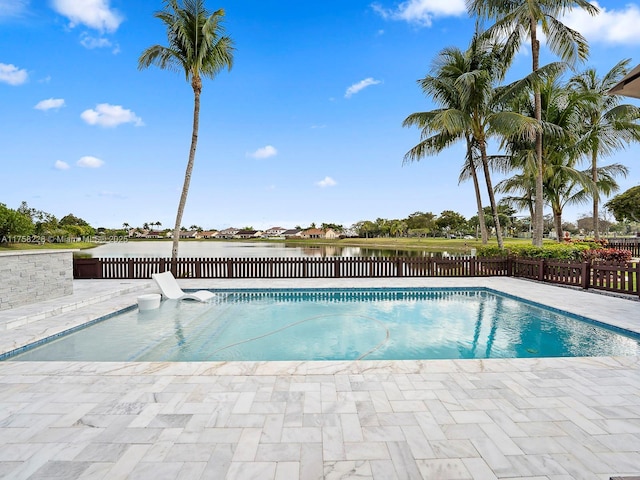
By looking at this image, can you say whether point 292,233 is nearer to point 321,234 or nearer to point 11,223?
point 321,234

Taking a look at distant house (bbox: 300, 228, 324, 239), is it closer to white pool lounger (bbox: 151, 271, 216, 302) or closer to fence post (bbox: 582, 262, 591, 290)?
Result: fence post (bbox: 582, 262, 591, 290)

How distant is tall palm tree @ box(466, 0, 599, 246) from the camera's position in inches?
445

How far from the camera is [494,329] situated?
237 inches

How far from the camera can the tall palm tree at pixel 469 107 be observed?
1213 centimetres

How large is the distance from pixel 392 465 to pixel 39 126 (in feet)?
72.8

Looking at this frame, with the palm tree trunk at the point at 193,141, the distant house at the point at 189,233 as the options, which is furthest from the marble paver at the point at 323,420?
the distant house at the point at 189,233

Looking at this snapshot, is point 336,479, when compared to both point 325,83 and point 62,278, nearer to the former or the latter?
point 62,278

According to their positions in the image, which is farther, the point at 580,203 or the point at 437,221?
the point at 437,221

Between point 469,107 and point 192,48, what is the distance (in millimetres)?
10973

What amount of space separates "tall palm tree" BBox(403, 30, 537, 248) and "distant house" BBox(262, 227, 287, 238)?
114 metres

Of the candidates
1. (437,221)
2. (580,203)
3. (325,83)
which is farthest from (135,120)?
(437,221)

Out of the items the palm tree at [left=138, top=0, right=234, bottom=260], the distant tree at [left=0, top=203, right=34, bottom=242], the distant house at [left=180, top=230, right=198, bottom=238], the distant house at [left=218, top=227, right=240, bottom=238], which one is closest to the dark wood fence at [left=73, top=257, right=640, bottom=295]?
the palm tree at [left=138, top=0, right=234, bottom=260]

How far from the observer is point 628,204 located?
3111cm

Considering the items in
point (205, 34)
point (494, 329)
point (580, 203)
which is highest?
point (205, 34)
